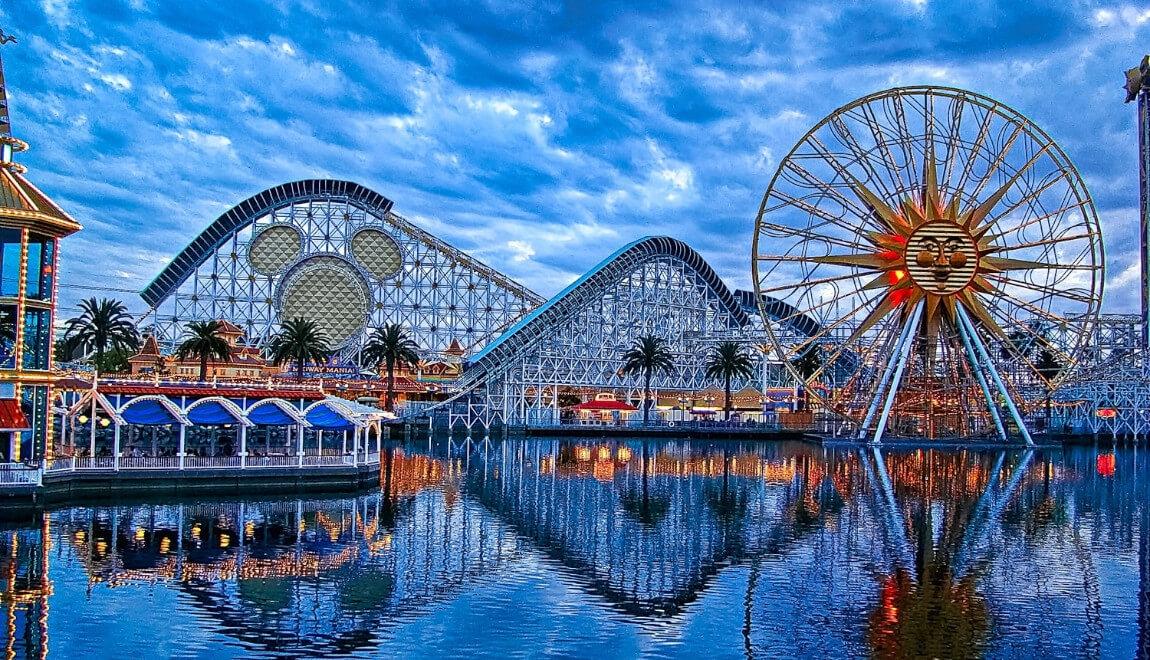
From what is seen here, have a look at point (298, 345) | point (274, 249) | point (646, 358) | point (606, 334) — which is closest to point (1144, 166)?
point (646, 358)

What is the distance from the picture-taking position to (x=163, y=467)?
3712cm

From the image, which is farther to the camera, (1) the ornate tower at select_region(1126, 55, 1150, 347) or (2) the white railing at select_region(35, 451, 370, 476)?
(1) the ornate tower at select_region(1126, 55, 1150, 347)

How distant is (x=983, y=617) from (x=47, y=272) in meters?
29.8

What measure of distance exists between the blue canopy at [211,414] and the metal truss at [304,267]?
48.3 metres

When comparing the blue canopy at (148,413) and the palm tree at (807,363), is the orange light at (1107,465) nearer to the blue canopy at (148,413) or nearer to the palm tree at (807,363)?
the palm tree at (807,363)

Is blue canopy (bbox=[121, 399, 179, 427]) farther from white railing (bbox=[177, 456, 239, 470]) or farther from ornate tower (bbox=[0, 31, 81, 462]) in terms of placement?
ornate tower (bbox=[0, 31, 81, 462])

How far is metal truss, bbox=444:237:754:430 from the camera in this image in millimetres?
84625

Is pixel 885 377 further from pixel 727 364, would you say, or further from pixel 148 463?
pixel 148 463

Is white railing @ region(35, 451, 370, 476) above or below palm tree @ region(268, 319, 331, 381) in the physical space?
below

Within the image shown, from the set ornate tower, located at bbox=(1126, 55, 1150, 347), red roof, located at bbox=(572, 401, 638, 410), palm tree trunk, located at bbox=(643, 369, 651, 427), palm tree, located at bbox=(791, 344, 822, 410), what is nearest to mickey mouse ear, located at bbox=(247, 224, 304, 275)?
red roof, located at bbox=(572, 401, 638, 410)

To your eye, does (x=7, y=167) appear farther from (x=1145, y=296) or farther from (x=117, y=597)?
(x=1145, y=296)

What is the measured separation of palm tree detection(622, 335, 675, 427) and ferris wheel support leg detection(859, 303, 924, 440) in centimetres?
2159

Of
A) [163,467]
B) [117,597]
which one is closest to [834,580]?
[117,597]

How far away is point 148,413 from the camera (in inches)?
1502
